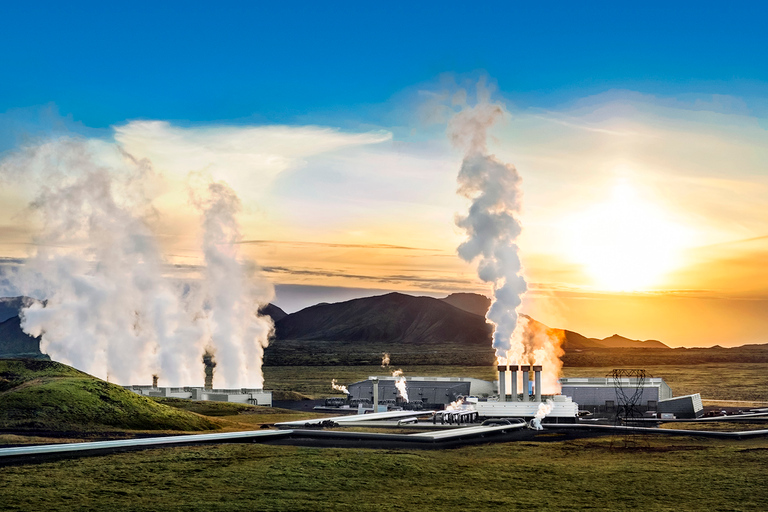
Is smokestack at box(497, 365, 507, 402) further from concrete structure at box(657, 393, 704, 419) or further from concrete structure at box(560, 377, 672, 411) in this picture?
concrete structure at box(657, 393, 704, 419)

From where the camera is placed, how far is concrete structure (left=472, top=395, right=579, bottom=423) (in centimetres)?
8962

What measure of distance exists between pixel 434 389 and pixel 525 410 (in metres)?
34.9

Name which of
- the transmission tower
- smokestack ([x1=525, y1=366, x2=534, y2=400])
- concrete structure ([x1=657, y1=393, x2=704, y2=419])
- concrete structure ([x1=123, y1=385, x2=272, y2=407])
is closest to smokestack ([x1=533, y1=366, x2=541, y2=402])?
smokestack ([x1=525, y1=366, x2=534, y2=400])

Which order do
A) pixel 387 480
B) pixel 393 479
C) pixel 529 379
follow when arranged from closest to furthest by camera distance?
pixel 387 480 → pixel 393 479 → pixel 529 379

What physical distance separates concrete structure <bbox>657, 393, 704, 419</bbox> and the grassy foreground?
4146cm

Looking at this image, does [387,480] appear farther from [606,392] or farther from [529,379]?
[606,392]

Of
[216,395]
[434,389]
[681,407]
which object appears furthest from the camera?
[216,395]

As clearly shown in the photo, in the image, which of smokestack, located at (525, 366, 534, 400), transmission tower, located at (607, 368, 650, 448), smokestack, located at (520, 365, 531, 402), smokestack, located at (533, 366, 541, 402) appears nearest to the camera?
smokestack, located at (533, 366, 541, 402)

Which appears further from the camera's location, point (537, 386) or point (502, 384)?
point (502, 384)

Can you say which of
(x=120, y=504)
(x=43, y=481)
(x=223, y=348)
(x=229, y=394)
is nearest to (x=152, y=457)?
(x=43, y=481)

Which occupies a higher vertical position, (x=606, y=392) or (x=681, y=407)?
(x=606, y=392)

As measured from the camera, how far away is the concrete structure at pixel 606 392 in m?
108

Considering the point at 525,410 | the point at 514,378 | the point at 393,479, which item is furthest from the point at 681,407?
the point at 393,479

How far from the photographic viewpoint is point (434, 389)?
125 m
